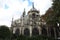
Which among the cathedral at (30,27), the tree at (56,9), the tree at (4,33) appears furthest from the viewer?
the cathedral at (30,27)

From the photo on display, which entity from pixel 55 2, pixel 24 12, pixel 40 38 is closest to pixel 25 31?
pixel 24 12

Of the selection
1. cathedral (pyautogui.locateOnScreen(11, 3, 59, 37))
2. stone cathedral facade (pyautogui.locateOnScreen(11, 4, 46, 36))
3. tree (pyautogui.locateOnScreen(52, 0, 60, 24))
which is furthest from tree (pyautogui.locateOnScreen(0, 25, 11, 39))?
stone cathedral facade (pyautogui.locateOnScreen(11, 4, 46, 36))

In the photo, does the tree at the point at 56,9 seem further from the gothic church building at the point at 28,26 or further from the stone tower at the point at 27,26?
the stone tower at the point at 27,26

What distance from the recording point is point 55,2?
4369 centimetres

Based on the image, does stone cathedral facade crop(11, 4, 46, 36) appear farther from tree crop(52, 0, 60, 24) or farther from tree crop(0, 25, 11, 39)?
tree crop(52, 0, 60, 24)

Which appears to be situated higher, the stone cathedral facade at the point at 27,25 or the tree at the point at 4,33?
the stone cathedral facade at the point at 27,25

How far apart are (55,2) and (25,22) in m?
30.5

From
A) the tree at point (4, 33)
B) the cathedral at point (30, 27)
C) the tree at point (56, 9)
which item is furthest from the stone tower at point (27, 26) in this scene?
the tree at point (56, 9)

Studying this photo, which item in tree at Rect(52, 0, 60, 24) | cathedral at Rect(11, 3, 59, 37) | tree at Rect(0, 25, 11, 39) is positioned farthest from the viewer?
cathedral at Rect(11, 3, 59, 37)

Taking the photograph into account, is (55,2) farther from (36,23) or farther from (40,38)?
(36,23)

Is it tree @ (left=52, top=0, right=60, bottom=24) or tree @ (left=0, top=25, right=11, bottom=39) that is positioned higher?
tree @ (left=52, top=0, right=60, bottom=24)

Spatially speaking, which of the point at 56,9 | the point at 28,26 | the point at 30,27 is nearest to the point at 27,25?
the point at 28,26

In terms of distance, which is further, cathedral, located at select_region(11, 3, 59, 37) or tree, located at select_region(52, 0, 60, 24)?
cathedral, located at select_region(11, 3, 59, 37)

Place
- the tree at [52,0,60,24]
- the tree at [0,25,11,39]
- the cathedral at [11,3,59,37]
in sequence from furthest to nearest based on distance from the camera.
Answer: the cathedral at [11,3,59,37]
the tree at [0,25,11,39]
the tree at [52,0,60,24]
